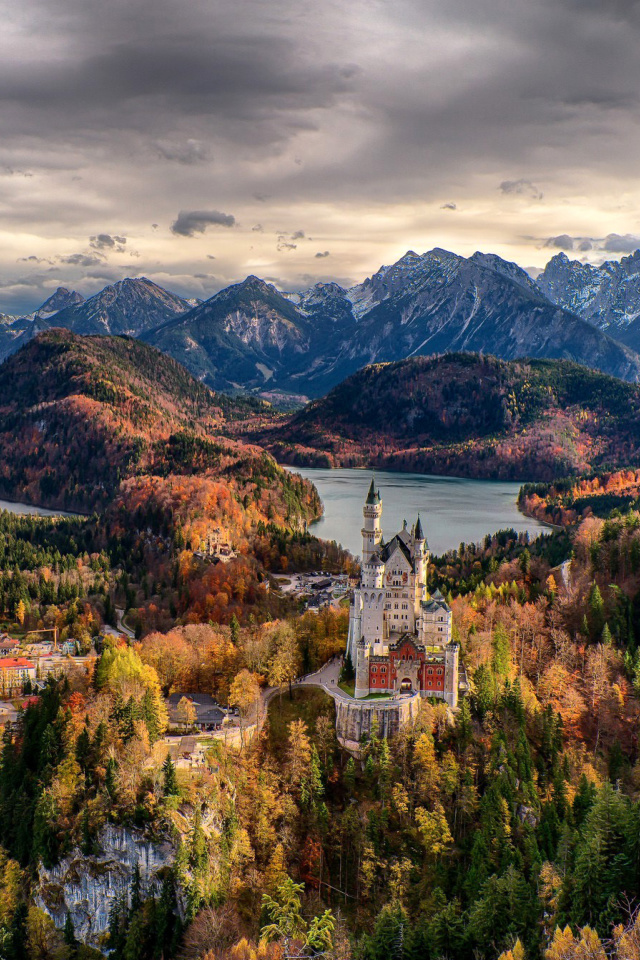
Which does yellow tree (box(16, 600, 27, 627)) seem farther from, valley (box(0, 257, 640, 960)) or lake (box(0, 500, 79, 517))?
lake (box(0, 500, 79, 517))

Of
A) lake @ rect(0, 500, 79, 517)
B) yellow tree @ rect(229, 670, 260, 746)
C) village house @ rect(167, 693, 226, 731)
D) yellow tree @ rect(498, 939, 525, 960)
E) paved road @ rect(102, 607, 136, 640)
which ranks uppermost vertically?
yellow tree @ rect(229, 670, 260, 746)

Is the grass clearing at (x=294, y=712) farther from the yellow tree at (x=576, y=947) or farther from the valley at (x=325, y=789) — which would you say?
the yellow tree at (x=576, y=947)

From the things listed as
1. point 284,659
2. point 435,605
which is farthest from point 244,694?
point 435,605

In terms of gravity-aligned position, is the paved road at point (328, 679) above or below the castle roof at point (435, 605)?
below

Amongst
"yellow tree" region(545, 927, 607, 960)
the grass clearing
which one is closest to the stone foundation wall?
the grass clearing

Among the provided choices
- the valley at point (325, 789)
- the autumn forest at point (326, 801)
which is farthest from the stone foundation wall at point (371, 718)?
the autumn forest at point (326, 801)
